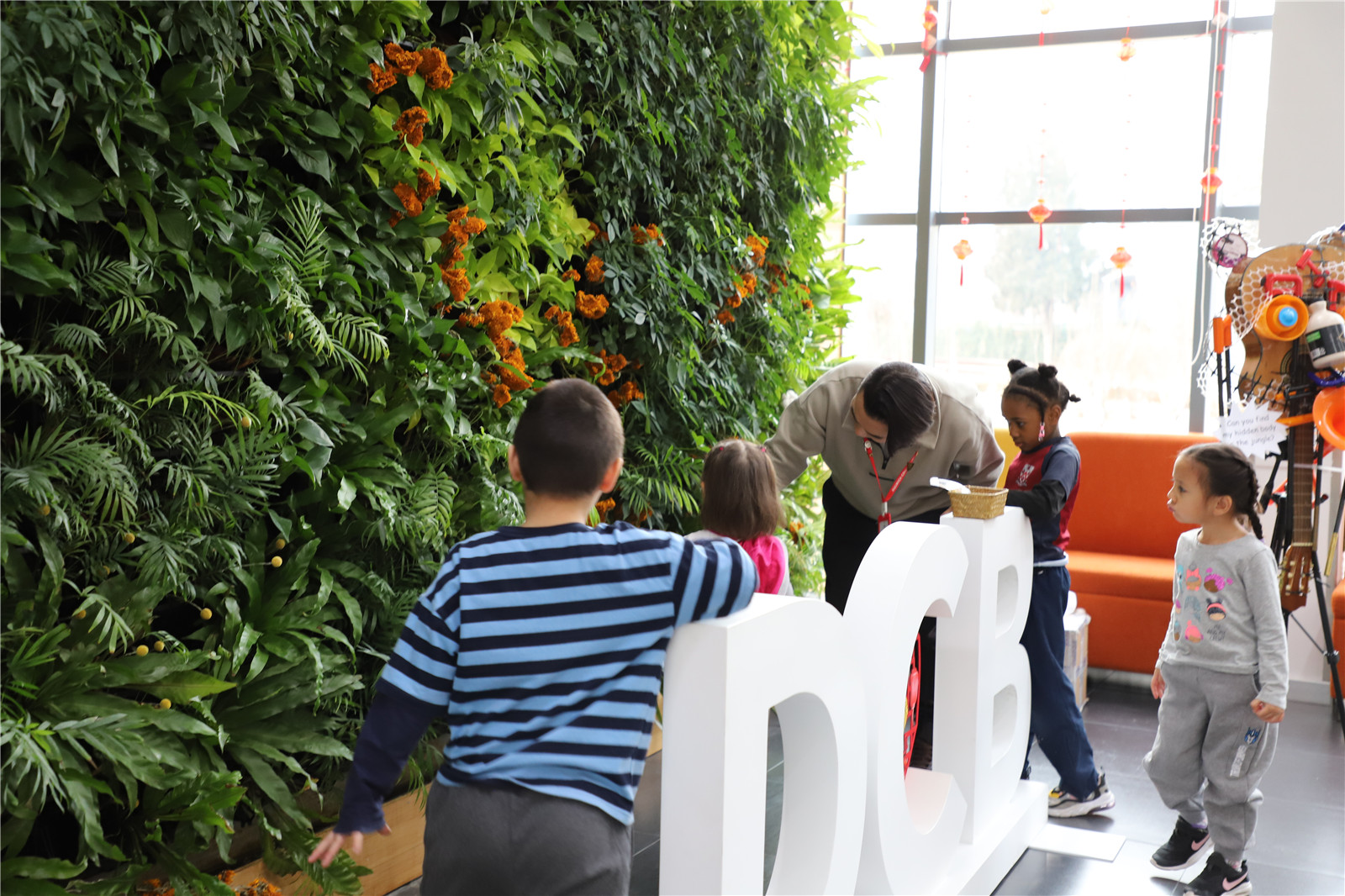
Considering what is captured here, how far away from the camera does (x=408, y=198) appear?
2.52m

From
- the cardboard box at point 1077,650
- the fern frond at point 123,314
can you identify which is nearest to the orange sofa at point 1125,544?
the cardboard box at point 1077,650

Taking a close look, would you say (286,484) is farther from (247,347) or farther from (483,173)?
(483,173)

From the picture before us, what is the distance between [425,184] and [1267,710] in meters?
2.32

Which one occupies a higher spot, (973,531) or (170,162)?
(170,162)

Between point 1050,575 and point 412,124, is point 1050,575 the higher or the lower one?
the lower one

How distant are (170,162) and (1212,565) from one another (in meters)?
2.50

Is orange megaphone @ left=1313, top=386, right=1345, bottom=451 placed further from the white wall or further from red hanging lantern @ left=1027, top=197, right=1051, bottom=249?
red hanging lantern @ left=1027, top=197, right=1051, bottom=249

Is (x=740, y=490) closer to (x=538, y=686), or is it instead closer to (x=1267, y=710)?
(x=538, y=686)

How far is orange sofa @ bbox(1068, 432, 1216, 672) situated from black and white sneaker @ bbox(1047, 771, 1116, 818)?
146cm

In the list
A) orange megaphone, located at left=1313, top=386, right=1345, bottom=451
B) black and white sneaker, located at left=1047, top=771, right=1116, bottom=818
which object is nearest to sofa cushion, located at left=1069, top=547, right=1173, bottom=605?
orange megaphone, located at left=1313, top=386, right=1345, bottom=451

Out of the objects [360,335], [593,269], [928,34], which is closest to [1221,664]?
[593,269]

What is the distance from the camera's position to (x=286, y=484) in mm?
2416

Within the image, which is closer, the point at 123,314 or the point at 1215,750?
the point at 123,314

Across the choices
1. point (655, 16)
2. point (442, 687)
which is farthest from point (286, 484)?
point (655, 16)
